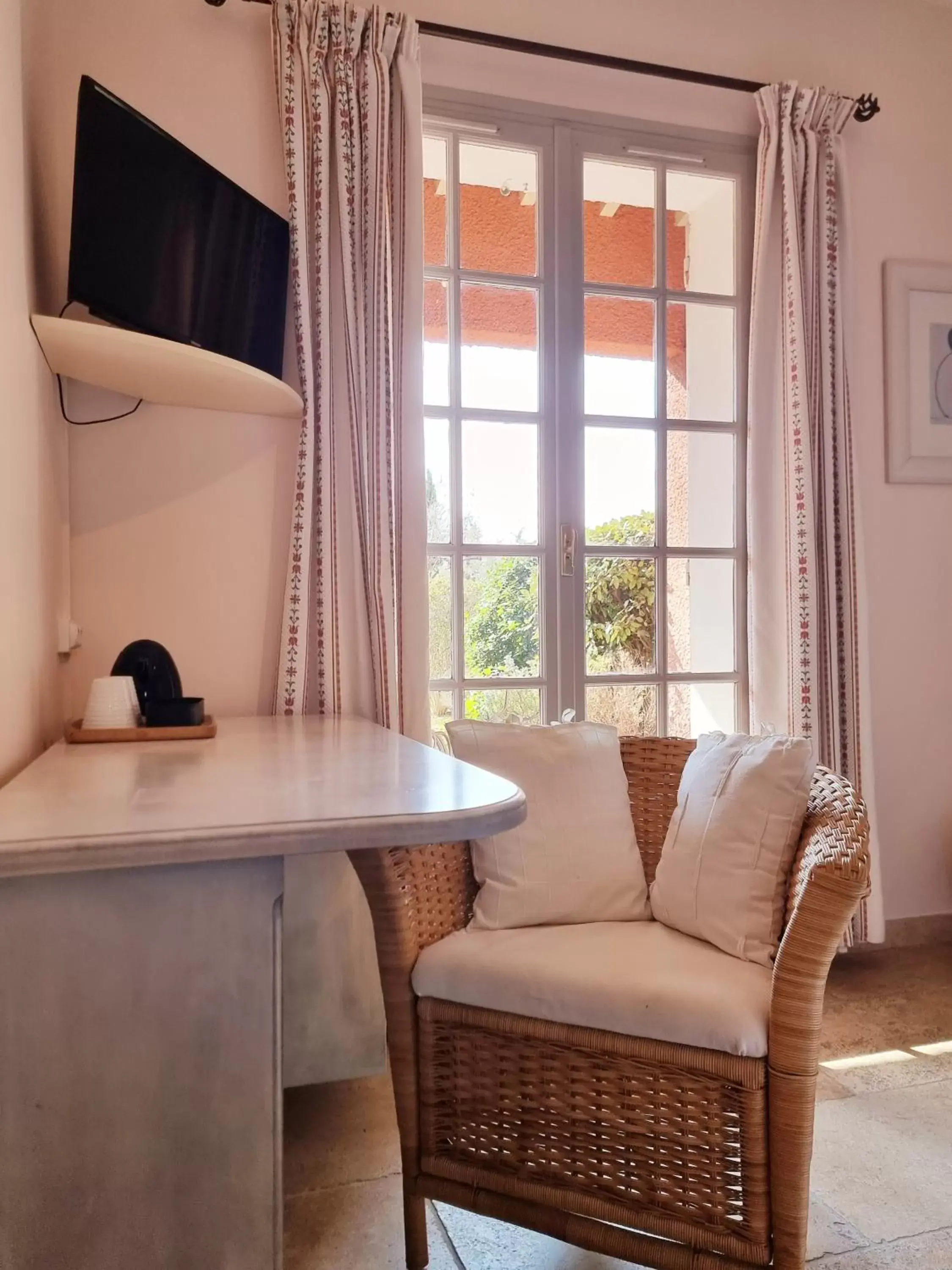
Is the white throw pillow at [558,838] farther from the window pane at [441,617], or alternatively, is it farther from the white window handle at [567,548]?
the white window handle at [567,548]

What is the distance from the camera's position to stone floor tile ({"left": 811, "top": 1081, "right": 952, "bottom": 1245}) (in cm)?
155

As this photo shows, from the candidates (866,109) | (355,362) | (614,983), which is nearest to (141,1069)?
(614,983)

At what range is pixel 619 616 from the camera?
102 inches

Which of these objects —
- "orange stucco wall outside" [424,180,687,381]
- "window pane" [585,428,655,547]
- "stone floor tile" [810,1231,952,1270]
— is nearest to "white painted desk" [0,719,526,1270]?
"stone floor tile" [810,1231,952,1270]

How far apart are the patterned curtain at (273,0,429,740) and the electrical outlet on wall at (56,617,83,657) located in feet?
1.47

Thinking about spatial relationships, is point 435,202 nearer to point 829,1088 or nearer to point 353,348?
point 353,348

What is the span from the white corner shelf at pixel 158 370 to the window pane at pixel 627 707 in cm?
110

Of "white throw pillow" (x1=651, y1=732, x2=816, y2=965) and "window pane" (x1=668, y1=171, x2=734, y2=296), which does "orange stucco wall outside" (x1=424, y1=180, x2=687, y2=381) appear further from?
"white throw pillow" (x1=651, y1=732, x2=816, y2=965)

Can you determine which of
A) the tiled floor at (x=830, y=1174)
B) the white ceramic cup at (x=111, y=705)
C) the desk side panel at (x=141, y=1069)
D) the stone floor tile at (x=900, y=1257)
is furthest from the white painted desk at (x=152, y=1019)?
the stone floor tile at (x=900, y=1257)

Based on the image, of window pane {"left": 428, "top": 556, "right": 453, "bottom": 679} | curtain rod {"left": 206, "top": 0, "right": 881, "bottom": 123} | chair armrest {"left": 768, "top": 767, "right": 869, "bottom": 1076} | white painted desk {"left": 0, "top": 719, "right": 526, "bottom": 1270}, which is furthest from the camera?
window pane {"left": 428, "top": 556, "right": 453, "bottom": 679}

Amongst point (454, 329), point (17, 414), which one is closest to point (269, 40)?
point (454, 329)

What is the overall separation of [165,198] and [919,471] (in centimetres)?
217

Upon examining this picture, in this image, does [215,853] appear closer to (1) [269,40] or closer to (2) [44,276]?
(2) [44,276]

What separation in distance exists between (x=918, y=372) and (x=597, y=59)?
128 cm
